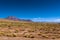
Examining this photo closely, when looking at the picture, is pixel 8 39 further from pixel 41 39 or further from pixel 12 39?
pixel 41 39

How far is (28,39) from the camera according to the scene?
22.5m

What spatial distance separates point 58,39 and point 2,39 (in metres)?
7.92

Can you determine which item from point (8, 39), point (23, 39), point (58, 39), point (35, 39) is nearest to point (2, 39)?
point (8, 39)

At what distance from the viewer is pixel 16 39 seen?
22562 mm

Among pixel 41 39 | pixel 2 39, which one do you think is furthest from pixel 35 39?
pixel 2 39

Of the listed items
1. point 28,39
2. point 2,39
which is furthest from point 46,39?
point 2,39

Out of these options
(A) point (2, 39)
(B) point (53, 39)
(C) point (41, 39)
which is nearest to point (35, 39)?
(C) point (41, 39)

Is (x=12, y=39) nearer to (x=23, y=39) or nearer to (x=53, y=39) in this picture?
(x=23, y=39)

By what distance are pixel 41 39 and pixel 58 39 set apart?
2474 millimetres

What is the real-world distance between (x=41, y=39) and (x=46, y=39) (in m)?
0.72

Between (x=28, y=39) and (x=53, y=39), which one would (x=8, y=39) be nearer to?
(x=28, y=39)

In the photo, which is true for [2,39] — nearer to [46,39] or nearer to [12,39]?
[12,39]

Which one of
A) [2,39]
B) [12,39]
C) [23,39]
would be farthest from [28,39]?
[2,39]

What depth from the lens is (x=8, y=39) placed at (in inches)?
885
